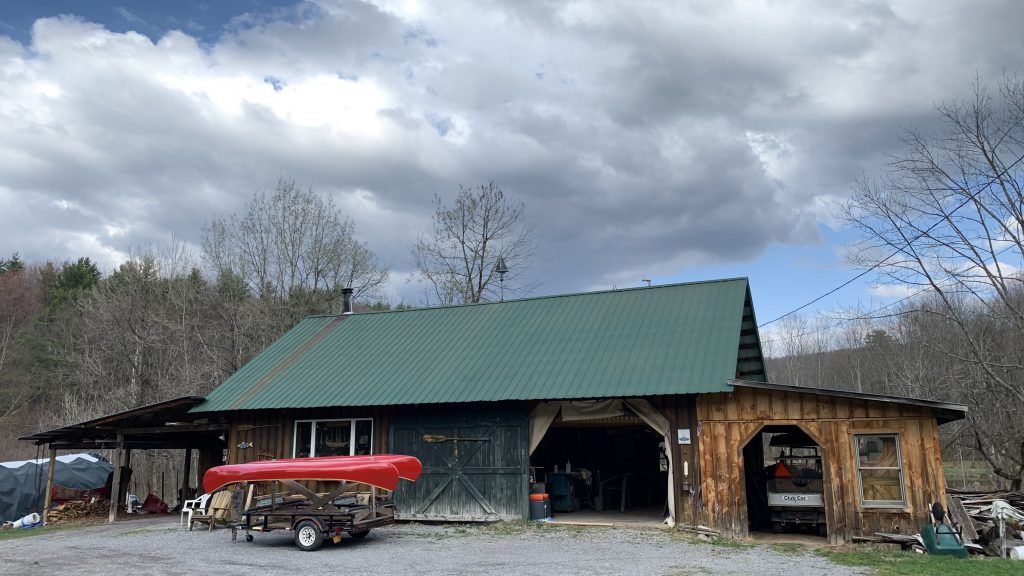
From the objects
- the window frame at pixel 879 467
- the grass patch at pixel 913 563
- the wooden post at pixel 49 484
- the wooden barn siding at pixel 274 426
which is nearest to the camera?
the grass patch at pixel 913 563

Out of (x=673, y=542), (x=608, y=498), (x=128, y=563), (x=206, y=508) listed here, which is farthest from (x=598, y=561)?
(x=206, y=508)

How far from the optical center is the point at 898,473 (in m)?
12.4

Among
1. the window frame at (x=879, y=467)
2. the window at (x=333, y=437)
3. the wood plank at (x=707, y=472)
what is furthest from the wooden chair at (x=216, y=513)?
the window frame at (x=879, y=467)

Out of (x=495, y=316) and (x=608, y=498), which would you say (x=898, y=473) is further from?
(x=495, y=316)

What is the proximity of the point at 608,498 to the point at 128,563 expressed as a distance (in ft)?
36.1

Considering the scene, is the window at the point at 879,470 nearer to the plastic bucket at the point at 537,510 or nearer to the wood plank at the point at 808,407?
the wood plank at the point at 808,407

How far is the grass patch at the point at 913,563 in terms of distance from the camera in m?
9.63

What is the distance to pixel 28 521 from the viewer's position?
18.7m

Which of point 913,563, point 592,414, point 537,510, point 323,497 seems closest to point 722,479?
point 592,414

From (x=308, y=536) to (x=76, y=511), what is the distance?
11042mm

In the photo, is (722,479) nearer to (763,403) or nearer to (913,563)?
(763,403)

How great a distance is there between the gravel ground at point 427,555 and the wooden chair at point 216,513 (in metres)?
0.84

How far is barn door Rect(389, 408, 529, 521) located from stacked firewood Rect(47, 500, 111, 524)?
946cm

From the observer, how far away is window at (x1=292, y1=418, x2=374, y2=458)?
16.5 metres
